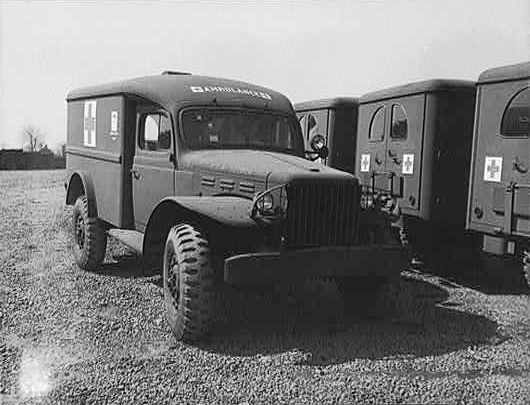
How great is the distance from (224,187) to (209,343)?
1.32 metres

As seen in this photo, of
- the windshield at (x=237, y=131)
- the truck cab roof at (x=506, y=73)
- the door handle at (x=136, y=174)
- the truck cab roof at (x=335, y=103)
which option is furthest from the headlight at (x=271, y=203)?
the truck cab roof at (x=335, y=103)

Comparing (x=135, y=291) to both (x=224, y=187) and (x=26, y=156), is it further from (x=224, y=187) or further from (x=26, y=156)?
(x=26, y=156)

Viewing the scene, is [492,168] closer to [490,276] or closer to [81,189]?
[490,276]

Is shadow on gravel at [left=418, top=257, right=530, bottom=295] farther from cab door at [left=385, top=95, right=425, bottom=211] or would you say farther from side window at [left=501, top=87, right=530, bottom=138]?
side window at [left=501, top=87, right=530, bottom=138]

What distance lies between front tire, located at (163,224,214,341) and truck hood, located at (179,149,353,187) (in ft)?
2.21

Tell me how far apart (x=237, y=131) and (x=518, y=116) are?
2696mm

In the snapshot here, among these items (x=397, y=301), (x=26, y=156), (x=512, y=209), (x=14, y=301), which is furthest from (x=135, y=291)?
(x=26, y=156)

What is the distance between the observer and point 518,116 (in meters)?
6.09

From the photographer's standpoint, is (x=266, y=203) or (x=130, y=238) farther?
(x=130, y=238)

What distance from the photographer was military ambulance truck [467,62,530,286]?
595cm

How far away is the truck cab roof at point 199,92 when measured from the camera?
5.96m

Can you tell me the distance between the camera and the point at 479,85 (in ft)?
21.5

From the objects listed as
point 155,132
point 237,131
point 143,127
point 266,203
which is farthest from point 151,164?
point 266,203

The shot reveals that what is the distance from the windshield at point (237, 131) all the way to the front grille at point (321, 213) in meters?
1.49
